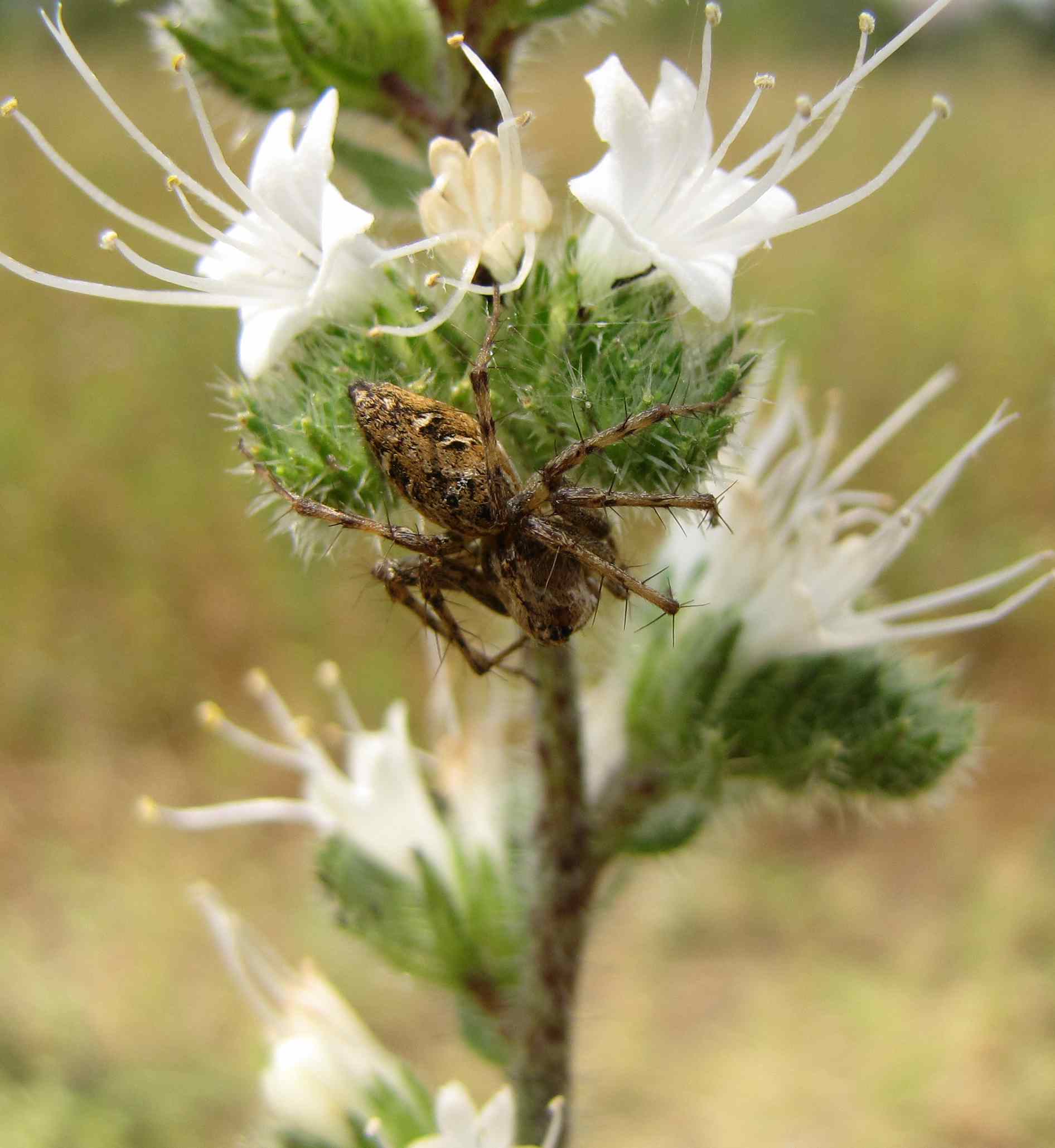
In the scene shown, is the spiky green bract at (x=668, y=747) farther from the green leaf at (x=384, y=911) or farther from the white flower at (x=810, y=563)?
the green leaf at (x=384, y=911)

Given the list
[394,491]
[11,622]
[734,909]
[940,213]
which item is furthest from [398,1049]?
[940,213]

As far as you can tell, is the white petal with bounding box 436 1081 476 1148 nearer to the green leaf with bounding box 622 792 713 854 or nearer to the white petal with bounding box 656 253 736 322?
the green leaf with bounding box 622 792 713 854

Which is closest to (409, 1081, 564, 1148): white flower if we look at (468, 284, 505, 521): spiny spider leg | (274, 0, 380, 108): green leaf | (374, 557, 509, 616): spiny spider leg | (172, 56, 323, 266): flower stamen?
(374, 557, 509, 616): spiny spider leg

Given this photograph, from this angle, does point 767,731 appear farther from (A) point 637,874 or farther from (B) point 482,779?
(B) point 482,779

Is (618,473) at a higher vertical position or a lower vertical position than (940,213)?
lower

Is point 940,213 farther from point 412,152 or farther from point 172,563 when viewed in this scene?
point 412,152

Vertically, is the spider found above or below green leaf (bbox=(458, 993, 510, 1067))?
above

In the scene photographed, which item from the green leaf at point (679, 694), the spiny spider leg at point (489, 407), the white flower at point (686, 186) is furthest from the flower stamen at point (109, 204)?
the green leaf at point (679, 694)
